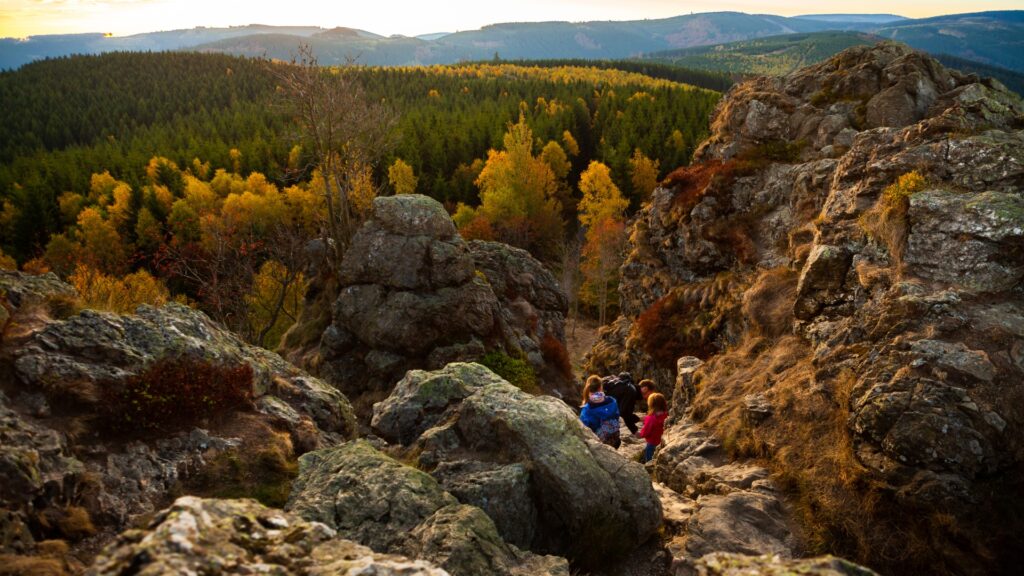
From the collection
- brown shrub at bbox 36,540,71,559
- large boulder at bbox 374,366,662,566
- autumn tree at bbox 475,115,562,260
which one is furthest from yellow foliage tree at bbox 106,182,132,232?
brown shrub at bbox 36,540,71,559

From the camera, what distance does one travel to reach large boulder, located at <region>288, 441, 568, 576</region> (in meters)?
7.75

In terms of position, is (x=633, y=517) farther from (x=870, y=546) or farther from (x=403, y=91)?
(x=403, y=91)

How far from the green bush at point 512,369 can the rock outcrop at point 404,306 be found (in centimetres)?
43

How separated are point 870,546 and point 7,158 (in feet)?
495

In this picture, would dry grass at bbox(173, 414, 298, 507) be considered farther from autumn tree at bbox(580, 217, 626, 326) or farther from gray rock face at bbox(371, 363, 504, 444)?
autumn tree at bbox(580, 217, 626, 326)

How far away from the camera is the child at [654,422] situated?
51.7ft

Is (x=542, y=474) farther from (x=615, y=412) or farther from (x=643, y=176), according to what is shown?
(x=643, y=176)

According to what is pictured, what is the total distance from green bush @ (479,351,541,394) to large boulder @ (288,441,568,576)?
1632 centimetres

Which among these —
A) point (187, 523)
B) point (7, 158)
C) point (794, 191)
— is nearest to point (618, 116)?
point (794, 191)

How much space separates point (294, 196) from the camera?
67.2 m

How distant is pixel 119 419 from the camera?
950 centimetres

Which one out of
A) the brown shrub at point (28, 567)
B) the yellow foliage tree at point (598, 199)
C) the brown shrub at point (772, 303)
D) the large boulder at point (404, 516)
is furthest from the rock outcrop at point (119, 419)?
the yellow foliage tree at point (598, 199)

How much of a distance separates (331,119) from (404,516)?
95.2 ft

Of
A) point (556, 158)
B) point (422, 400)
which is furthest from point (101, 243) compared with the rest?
point (422, 400)
